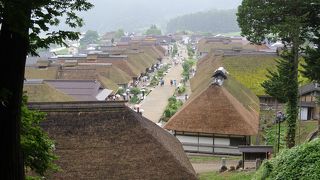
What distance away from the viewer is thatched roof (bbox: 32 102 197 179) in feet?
60.0

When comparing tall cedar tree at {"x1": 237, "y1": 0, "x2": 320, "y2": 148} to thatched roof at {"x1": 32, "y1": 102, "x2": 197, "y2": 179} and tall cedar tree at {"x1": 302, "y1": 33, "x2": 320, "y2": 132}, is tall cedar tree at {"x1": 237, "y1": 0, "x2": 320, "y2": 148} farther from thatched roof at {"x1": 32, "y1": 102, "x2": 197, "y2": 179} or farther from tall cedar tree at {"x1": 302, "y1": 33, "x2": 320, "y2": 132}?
thatched roof at {"x1": 32, "y1": 102, "x2": 197, "y2": 179}

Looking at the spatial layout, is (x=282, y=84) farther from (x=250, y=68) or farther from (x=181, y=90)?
(x=181, y=90)

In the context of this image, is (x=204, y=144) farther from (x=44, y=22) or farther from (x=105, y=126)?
(x=44, y=22)

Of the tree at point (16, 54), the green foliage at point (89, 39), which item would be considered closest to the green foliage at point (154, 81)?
the tree at point (16, 54)

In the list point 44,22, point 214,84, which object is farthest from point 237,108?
point 44,22

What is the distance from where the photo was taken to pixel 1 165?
6.70m

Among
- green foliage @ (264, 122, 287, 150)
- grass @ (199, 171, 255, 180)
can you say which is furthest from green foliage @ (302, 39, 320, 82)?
green foliage @ (264, 122, 287, 150)

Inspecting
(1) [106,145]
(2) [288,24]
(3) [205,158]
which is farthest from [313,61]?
(1) [106,145]

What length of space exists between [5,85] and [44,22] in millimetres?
1098

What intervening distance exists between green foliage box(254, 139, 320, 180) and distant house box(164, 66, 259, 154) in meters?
14.2

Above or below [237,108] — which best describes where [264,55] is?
above

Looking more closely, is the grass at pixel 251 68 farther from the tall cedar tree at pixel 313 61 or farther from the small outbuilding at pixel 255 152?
the tall cedar tree at pixel 313 61

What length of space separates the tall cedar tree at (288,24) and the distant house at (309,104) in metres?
13.8

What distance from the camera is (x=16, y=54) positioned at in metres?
6.60
